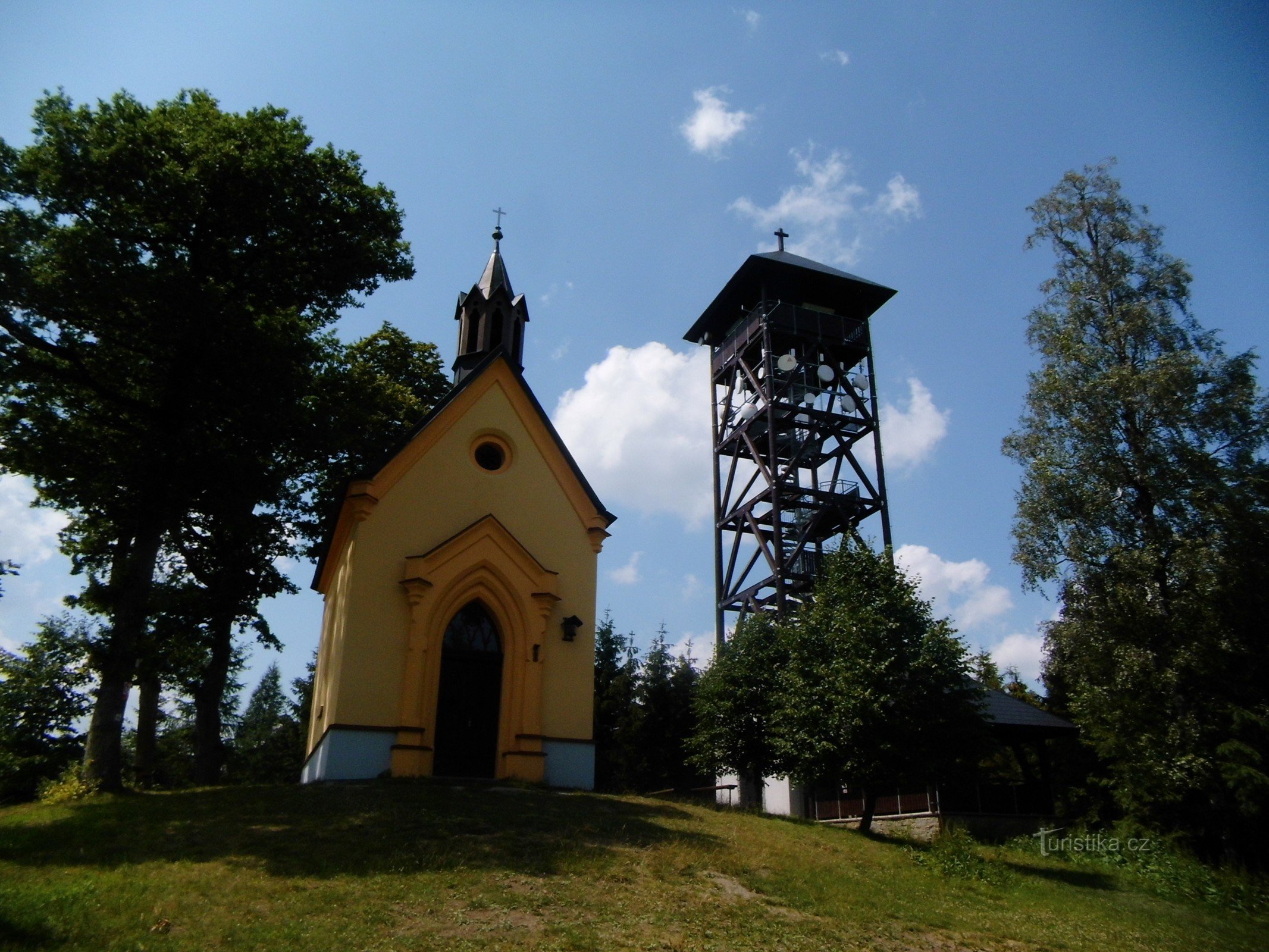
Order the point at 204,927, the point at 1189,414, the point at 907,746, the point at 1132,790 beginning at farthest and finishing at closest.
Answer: the point at 1189,414
the point at 1132,790
the point at 907,746
the point at 204,927

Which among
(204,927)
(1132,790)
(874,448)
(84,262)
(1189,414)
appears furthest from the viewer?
(874,448)

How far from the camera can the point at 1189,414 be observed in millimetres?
19203

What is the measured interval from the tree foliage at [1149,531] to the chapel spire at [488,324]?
12274 millimetres

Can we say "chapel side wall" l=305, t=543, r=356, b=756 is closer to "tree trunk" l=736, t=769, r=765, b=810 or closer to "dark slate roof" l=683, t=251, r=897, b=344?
"tree trunk" l=736, t=769, r=765, b=810

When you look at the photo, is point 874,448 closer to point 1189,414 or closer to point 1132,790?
point 1189,414

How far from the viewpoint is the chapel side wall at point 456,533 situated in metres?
16.2

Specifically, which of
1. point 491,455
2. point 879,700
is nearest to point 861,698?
point 879,700

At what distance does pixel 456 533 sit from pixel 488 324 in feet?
18.1

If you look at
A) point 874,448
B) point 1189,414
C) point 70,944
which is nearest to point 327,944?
point 70,944

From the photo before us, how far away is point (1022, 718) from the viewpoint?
23109 millimetres

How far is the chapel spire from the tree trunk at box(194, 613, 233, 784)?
32.7 ft

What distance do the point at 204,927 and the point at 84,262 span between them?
11.6 meters

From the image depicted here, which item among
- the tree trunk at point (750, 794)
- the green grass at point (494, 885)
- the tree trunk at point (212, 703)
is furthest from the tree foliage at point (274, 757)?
the green grass at point (494, 885)

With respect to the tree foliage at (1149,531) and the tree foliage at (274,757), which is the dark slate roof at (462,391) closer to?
the tree foliage at (1149,531)
